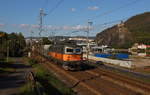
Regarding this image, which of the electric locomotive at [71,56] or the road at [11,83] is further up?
the electric locomotive at [71,56]

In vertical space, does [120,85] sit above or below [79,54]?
below

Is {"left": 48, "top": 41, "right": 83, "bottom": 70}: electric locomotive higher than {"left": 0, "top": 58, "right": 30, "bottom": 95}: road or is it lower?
higher

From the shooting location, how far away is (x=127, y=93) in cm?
1669

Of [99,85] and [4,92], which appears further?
[99,85]

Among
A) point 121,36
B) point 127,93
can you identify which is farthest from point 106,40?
point 127,93

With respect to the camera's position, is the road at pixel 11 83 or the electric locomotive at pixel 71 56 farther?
the electric locomotive at pixel 71 56

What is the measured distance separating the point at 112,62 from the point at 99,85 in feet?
98.2

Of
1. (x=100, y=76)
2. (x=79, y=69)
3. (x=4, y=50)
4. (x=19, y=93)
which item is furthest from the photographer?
(x=4, y=50)

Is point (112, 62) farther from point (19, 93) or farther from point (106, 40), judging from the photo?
point (106, 40)

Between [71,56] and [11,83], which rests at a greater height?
[71,56]

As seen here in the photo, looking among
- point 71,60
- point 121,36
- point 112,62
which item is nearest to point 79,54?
point 71,60

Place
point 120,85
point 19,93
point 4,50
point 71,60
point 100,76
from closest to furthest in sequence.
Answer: point 19,93 < point 120,85 < point 100,76 < point 71,60 < point 4,50

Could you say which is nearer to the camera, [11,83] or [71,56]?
[11,83]

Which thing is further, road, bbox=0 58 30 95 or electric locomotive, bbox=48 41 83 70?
electric locomotive, bbox=48 41 83 70
